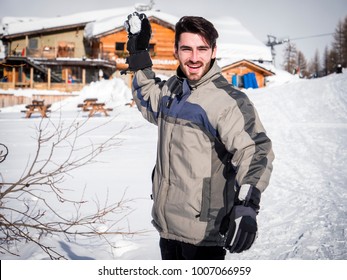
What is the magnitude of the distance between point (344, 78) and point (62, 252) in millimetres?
15063

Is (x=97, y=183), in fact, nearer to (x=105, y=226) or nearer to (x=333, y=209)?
(x=105, y=226)

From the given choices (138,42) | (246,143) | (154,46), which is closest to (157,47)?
(154,46)

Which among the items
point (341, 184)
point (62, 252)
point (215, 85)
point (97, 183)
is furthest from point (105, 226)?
point (341, 184)

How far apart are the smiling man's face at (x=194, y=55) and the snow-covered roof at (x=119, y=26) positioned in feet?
52.5

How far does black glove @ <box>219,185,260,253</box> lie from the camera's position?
151cm

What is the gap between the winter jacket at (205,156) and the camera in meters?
1.56

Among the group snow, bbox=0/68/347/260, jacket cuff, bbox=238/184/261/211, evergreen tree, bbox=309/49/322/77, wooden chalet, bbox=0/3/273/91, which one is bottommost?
snow, bbox=0/68/347/260

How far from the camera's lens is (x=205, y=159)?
1660mm

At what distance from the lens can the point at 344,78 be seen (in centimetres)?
1479

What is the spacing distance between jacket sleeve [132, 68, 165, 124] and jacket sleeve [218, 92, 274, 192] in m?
0.54

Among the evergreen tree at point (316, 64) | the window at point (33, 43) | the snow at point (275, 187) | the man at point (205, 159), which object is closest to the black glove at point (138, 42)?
the man at point (205, 159)

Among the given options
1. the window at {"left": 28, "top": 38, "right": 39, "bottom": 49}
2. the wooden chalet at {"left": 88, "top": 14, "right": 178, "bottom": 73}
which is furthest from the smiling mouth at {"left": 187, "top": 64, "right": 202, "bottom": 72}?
the window at {"left": 28, "top": 38, "right": 39, "bottom": 49}

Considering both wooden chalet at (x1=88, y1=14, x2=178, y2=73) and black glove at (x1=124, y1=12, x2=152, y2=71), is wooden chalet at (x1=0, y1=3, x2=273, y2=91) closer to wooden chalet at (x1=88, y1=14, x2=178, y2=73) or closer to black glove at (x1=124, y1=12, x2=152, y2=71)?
wooden chalet at (x1=88, y1=14, x2=178, y2=73)

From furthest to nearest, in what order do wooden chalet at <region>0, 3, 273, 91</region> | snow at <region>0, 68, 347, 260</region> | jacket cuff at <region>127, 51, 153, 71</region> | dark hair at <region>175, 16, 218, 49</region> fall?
wooden chalet at <region>0, 3, 273, 91</region>
snow at <region>0, 68, 347, 260</region>
jacket cuff at <region>127, 51, 153, 71</region>
dark hair at <region>175, 16, 218, 49</region>
